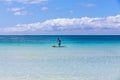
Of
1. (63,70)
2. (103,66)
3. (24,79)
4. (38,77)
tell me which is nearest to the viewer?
(24,79)

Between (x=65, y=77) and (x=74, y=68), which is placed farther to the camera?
(x=74, y=68)

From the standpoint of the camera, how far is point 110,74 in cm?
777

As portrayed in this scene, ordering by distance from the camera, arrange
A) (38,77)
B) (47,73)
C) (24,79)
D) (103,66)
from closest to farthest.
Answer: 1. (24,79)
2. (38,77)
3. (47,73)
4. (103,66)

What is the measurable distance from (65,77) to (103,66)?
87.2 inches

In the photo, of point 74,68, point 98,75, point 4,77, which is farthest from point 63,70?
point 4,77

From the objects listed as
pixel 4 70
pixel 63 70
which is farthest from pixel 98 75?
pixel 4 70

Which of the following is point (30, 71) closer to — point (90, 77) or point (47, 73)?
point (47, 73)

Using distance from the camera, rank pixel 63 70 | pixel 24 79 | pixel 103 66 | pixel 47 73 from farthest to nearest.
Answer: pixel 103 66
pixel 63 70
pixel 47 73
pixel 24 79

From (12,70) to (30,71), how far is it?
50 cm

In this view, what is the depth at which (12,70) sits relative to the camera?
27.2 ft

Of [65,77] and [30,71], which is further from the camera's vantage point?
[30,71]

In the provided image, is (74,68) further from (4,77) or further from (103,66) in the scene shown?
(4,77)

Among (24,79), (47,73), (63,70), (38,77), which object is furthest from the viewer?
(63,70)

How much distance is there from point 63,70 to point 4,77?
164cm
